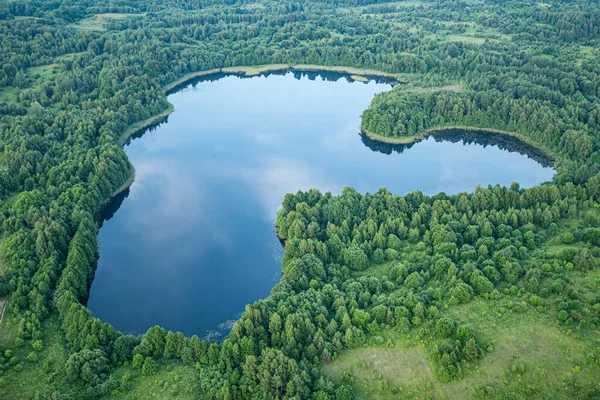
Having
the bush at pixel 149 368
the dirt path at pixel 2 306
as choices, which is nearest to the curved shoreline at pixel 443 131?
the bush at pixel 149 368

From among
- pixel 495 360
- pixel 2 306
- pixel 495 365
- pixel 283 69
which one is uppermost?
pixel 283 69

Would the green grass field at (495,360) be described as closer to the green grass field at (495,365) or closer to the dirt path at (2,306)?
the green grass field at (495,365)

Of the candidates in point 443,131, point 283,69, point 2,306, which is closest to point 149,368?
point 2,306

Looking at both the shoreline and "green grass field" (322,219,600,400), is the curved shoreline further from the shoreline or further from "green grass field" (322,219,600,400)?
"green grass field" (322,219,600,400)

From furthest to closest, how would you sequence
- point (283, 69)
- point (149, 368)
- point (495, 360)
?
point (283, 69)
point (149, 368)
point (495, 360)

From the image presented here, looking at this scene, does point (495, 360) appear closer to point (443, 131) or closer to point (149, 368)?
point (149, 368)

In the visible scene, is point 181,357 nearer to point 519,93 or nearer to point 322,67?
point 519,93

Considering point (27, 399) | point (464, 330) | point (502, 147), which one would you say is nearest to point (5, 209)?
point (27, 399)

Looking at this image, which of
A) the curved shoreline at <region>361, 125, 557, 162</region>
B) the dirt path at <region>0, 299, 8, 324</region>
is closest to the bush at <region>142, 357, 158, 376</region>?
the dirt path at <region>0, 299, 8, 324</region>
